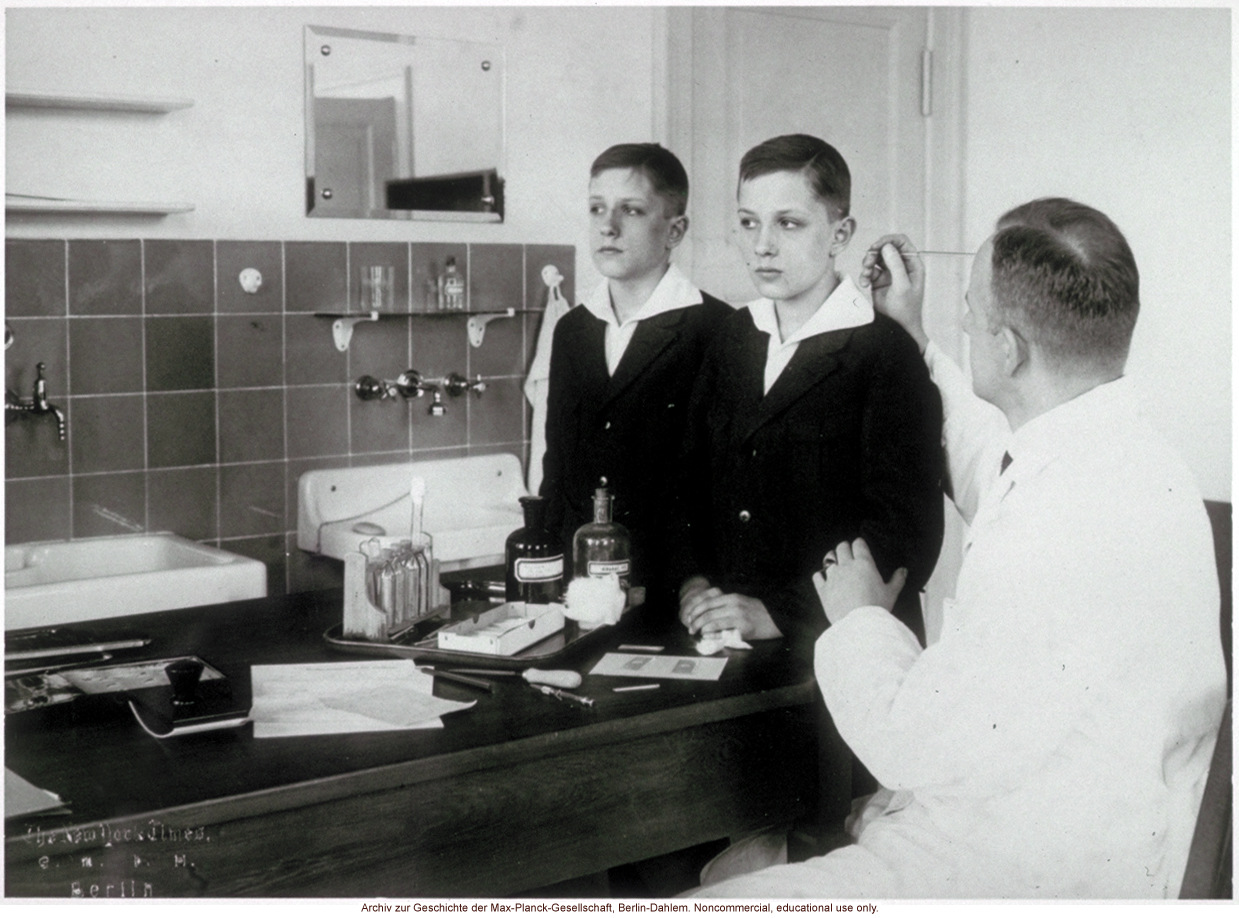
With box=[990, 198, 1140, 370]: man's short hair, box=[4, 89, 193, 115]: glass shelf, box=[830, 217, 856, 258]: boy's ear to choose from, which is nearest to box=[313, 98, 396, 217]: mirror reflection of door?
box=[4, 89, 193, 115]: glass shelf

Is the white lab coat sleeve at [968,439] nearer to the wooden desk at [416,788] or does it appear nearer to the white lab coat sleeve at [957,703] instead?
the wooden desk at [416,788]

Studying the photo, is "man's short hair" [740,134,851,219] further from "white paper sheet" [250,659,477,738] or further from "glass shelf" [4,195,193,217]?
"glass shelf" [4,195,193,217]

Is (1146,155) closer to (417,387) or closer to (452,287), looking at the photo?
(452,287)

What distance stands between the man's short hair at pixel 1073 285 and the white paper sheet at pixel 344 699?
82 centimetres

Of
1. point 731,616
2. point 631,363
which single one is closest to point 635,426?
point 631,363

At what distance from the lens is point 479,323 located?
341 centimetres

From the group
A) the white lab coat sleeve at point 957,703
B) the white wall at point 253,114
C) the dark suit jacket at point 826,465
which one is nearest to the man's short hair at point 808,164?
the dark suit jacket at point 826,465

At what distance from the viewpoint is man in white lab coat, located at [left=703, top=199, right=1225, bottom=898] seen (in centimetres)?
133

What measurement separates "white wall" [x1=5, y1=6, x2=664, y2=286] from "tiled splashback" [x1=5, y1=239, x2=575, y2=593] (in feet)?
0.20

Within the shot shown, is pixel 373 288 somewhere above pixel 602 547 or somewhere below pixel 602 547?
above

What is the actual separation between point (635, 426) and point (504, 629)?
0.74 m

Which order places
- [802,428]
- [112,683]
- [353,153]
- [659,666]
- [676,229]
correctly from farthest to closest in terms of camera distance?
[353,153], [676,229], [802,428], [659,666], [112,683]

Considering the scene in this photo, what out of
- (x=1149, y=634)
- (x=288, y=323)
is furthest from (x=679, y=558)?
(x=288, y=323)

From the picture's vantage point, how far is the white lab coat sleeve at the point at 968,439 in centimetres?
207
